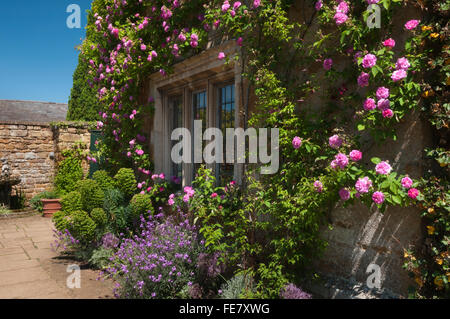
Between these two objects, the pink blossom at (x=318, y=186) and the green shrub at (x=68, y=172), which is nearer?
the pink blossom at (x=318, y=186)

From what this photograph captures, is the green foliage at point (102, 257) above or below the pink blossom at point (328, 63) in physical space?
below

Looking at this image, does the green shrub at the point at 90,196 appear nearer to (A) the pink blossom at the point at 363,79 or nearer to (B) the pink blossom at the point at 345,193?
(B) the pink blossom at the point at 345,193

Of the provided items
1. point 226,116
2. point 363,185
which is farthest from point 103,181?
point 363,185

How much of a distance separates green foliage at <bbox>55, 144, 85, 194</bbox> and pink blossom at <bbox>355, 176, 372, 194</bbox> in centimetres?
873

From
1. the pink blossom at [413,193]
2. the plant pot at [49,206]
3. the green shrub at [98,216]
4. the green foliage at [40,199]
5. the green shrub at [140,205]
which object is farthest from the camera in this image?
the green foliage at [40,199]

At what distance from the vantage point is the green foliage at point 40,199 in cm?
939

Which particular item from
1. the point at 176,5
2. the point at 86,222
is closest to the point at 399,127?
the point at 176,5

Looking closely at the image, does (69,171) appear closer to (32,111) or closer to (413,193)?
(413,193)

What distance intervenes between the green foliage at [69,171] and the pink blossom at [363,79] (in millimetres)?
8686

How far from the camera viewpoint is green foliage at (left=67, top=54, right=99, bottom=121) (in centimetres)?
1241

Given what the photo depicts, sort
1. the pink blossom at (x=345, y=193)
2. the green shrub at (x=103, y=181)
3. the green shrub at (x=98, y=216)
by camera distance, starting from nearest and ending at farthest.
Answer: the pink blossom at (x=345, y=193) < the green shrub at (x=98, y=216) < the green shrub at (x=103, y=181)

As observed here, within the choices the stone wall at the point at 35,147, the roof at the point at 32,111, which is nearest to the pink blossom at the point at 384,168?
the stone wall at the point at 35,147

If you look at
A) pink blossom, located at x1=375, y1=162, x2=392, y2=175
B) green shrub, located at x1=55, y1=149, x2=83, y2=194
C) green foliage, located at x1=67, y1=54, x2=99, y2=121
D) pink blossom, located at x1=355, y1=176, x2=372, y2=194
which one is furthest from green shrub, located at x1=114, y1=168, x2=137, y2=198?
green foliage, located at x1=67, y1=54, x2=99, y2=121

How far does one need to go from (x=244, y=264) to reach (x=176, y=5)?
3.47m
